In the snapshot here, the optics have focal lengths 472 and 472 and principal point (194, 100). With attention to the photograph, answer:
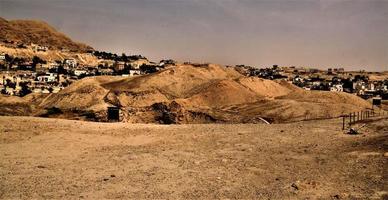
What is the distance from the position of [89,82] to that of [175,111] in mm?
12887

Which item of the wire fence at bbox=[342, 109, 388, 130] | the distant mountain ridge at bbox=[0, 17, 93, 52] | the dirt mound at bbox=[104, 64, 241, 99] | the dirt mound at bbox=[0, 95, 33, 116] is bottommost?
the wire fence at bbox=[342, 109, 388, 130]

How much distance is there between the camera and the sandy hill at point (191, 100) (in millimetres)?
32375

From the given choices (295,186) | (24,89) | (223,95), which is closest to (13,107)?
(223,95)

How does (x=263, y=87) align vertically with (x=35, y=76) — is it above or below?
below

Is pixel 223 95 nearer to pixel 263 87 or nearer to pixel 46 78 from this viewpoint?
pixel 263 87

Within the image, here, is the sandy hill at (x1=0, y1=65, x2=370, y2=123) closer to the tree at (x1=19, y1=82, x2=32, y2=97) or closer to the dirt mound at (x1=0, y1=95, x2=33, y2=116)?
the dirt mound at (x1=0, y1=95, x2=33, y2=116)

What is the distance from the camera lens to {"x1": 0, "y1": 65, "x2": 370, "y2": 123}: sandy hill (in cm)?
3238

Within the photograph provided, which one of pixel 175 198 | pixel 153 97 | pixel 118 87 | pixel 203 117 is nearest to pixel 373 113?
pixel 203 117

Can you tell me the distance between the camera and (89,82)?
41938mm

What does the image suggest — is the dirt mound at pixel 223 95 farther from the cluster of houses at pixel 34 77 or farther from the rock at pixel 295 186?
the cluster of houses at pixel 34 77

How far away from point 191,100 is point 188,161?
721 inches

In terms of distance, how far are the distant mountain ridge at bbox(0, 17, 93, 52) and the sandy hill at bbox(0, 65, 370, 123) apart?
110m

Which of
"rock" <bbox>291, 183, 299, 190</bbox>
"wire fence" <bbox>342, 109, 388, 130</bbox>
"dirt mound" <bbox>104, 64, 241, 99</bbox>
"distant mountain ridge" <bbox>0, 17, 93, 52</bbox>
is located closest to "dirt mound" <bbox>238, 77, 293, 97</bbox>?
"dirt mound" <bbox>104, 64, 241, 99</bbox>

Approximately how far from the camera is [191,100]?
118 feet
